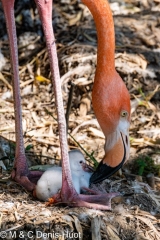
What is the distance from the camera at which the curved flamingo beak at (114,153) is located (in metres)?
3.44

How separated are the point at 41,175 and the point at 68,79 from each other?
70.8 inches

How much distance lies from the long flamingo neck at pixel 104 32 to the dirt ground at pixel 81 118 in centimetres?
80

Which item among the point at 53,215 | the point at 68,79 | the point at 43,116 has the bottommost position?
the point at 53,215

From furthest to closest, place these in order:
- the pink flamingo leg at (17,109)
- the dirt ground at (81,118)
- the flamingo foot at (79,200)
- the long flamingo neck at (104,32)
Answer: the pink flamingo leg at (17,109), the long flamingo neck at (104,32), the flamingo foot at (79,200), the dirt ground at (81,118)

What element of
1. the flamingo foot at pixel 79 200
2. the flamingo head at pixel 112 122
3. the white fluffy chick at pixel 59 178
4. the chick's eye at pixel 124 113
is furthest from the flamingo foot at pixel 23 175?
the chick's eye at pixel 124 113

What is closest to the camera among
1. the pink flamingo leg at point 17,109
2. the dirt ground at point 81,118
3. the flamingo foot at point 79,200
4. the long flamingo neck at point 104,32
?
the dirt ground at point 81,118

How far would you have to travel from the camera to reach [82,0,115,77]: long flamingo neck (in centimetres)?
342

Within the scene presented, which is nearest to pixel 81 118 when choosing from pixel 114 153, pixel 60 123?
pixel 114 153

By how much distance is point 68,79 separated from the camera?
5.30 m

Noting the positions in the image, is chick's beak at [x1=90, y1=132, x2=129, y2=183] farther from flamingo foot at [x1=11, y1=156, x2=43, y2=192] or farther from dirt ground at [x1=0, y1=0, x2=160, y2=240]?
flamingo foot at [x1=11, y1=156, x2=43, y2=192]

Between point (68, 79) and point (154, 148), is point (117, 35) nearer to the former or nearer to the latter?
point (68, 79)

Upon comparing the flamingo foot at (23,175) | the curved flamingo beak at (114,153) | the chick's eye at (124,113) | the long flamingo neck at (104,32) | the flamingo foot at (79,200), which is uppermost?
the long flamingo neck at (104,32)

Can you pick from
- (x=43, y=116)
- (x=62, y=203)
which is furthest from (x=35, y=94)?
(x=62, y=203)

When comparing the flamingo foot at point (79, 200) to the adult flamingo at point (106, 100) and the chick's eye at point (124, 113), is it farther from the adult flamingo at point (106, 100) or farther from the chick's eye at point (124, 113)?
the chick's eye at point (124, 113)
